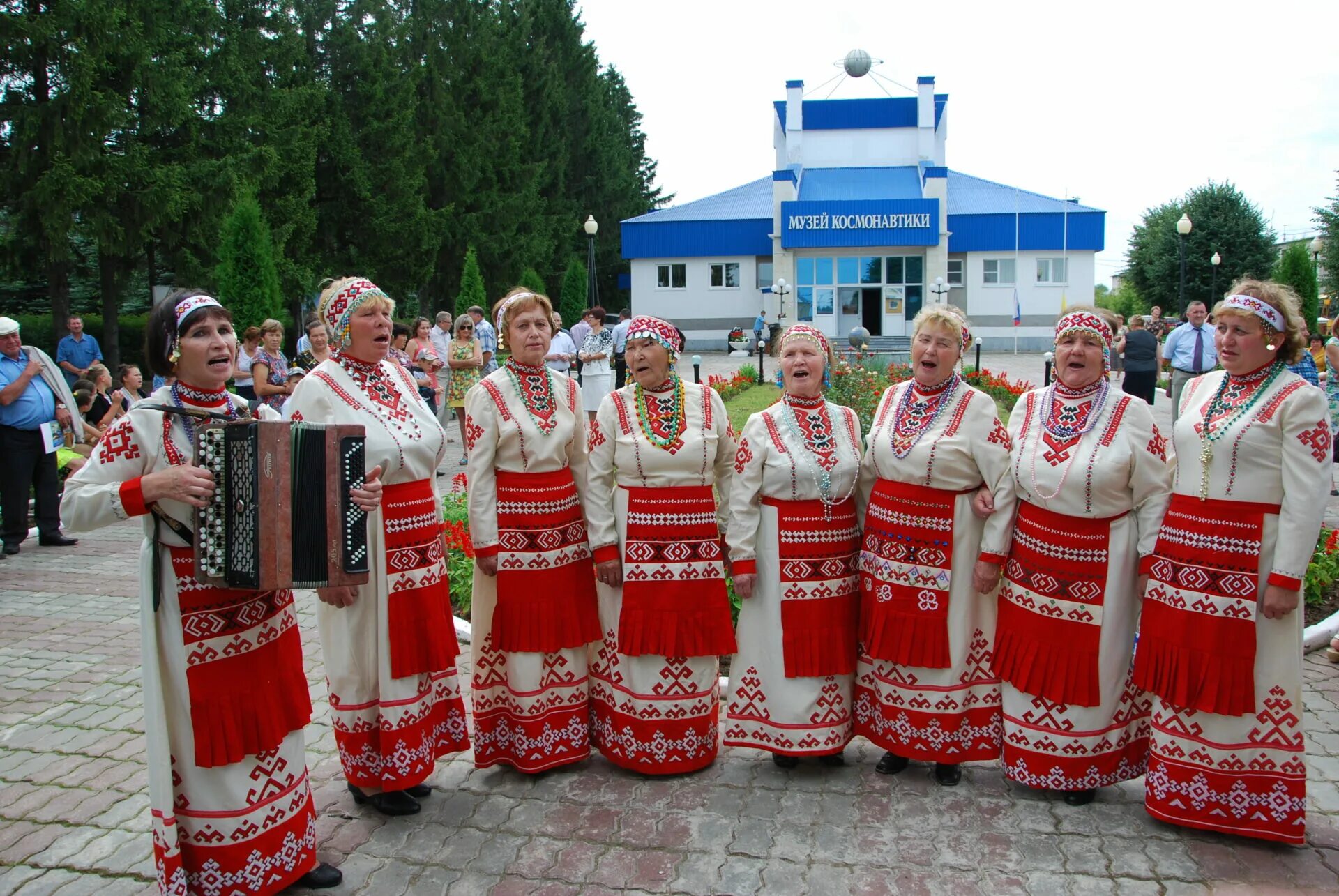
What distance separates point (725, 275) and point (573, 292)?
645cm

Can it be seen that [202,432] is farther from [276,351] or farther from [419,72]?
[419,72]

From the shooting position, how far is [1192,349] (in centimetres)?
1280

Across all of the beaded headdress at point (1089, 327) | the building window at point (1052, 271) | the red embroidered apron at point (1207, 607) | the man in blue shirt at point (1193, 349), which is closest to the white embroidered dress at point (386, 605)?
the beaded headdress at point (1089, 327)

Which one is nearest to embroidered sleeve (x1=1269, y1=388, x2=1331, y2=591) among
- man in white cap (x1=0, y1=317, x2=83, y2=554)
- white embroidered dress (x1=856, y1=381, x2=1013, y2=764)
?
white embroidered dress (x1=856, y1=381, x2=1013, y2=764)

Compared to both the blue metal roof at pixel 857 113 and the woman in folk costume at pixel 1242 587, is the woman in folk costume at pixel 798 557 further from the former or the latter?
the blue metal roof at pixel 857 113

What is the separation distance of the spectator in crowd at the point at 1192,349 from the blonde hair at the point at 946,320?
10025 mm

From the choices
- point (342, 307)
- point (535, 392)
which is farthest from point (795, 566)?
point (342, 307)

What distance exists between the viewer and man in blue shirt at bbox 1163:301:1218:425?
1272 centimetres

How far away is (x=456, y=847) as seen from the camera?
3.68m

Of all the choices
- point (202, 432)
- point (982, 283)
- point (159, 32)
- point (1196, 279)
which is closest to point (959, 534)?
point (202, 432)

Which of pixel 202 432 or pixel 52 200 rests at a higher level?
pixel 52 200

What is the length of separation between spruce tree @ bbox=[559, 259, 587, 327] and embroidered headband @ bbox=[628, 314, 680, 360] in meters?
32.3

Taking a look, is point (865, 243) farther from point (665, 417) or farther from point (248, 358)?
point (665, 417)

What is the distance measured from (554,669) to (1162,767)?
248cm
